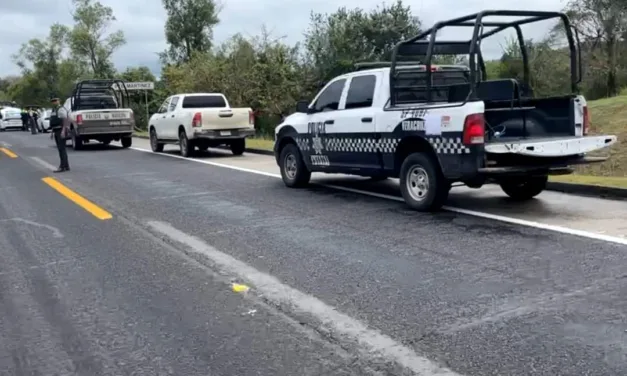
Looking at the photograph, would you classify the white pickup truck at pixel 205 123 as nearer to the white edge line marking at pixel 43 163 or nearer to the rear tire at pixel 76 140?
the white edge line marking at pixel 43 163

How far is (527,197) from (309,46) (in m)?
27.2

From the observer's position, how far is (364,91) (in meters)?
10.3

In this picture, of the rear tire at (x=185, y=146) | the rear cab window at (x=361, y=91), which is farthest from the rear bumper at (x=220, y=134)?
the rear cab window at (x=361, y=91)

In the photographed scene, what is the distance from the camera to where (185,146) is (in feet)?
64.5

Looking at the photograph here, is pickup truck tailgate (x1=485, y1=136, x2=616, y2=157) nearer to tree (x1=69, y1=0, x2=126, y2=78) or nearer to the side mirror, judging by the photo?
the side mirror

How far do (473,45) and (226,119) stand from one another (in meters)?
11.8

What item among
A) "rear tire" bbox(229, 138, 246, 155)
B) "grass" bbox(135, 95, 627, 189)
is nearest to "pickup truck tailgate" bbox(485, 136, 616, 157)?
"grass" bbox(135, 95, 627, 189)

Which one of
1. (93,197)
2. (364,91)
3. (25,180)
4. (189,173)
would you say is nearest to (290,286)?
(364,91)

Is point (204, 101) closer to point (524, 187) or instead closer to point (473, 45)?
point (524, 187)

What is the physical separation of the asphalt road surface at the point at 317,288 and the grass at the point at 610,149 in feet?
4.35

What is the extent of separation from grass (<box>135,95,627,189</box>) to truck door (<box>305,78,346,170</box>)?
3.54 meters

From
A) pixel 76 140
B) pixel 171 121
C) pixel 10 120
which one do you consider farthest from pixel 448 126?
pixel 10 120

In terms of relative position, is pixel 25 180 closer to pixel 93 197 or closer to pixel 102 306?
pixel 93 197

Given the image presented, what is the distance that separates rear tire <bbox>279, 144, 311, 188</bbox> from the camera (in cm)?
1179
